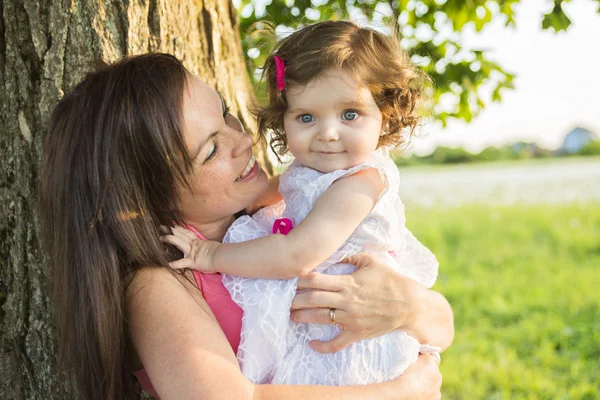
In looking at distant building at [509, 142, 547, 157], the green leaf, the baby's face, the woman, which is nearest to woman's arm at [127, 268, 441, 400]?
the woman

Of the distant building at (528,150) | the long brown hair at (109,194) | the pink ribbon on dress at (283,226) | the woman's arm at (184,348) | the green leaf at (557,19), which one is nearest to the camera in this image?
→ the woman's arm at (184,348)

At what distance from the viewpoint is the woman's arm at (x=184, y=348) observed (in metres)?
1.60

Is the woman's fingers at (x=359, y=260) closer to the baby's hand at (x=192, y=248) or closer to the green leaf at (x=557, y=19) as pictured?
the baby's hand at (x=192, y=248)

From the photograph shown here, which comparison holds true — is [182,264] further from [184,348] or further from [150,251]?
[184,348]

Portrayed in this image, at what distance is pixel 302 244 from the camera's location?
1.82 metres

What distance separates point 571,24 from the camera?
326 centimetres

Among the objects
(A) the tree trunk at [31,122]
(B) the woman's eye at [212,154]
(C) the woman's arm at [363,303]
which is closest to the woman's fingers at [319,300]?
(C) the woman's arm at [363,303]

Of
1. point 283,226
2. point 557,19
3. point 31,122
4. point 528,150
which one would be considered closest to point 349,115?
point 283,226

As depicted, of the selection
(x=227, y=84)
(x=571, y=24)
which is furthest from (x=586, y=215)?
(x=227, y=84)

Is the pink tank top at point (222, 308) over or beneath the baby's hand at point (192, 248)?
Answer: beneath

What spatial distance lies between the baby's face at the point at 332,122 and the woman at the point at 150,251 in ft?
0.61

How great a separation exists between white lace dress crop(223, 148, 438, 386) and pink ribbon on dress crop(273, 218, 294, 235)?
0.05 meters

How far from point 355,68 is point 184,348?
0.98 meters

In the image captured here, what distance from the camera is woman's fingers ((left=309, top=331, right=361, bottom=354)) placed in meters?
1.89
